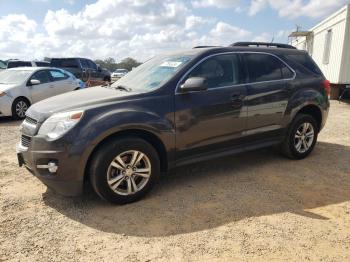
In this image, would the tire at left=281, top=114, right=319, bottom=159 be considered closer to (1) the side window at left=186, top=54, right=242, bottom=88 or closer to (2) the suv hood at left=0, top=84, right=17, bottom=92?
(1) the side window at left=186, top=54, right=242, bottom=88

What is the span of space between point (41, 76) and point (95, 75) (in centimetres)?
863

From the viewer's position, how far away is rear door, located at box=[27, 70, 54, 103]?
10641mm

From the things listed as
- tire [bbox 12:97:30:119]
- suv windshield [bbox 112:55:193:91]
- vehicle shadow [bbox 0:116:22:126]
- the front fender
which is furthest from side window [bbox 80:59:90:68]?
the front fender

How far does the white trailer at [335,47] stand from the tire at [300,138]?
8402 millimetres

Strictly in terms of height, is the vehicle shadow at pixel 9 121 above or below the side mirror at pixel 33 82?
below

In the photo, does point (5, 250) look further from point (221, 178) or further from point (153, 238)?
point (221, 178)

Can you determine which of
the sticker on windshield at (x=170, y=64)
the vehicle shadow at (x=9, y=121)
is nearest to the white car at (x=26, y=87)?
the vehicle shadow at (x=9, y=121)

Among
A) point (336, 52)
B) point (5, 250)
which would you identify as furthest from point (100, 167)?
point (336, 52)

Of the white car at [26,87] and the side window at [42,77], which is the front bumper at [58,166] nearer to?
the white car at [26,87]

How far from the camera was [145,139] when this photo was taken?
4191 millimetres

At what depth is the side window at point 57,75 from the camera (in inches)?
457

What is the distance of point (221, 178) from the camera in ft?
16.2

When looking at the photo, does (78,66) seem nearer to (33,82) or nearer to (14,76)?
(14,76)

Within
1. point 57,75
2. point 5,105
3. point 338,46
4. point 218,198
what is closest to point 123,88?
point 218,198
